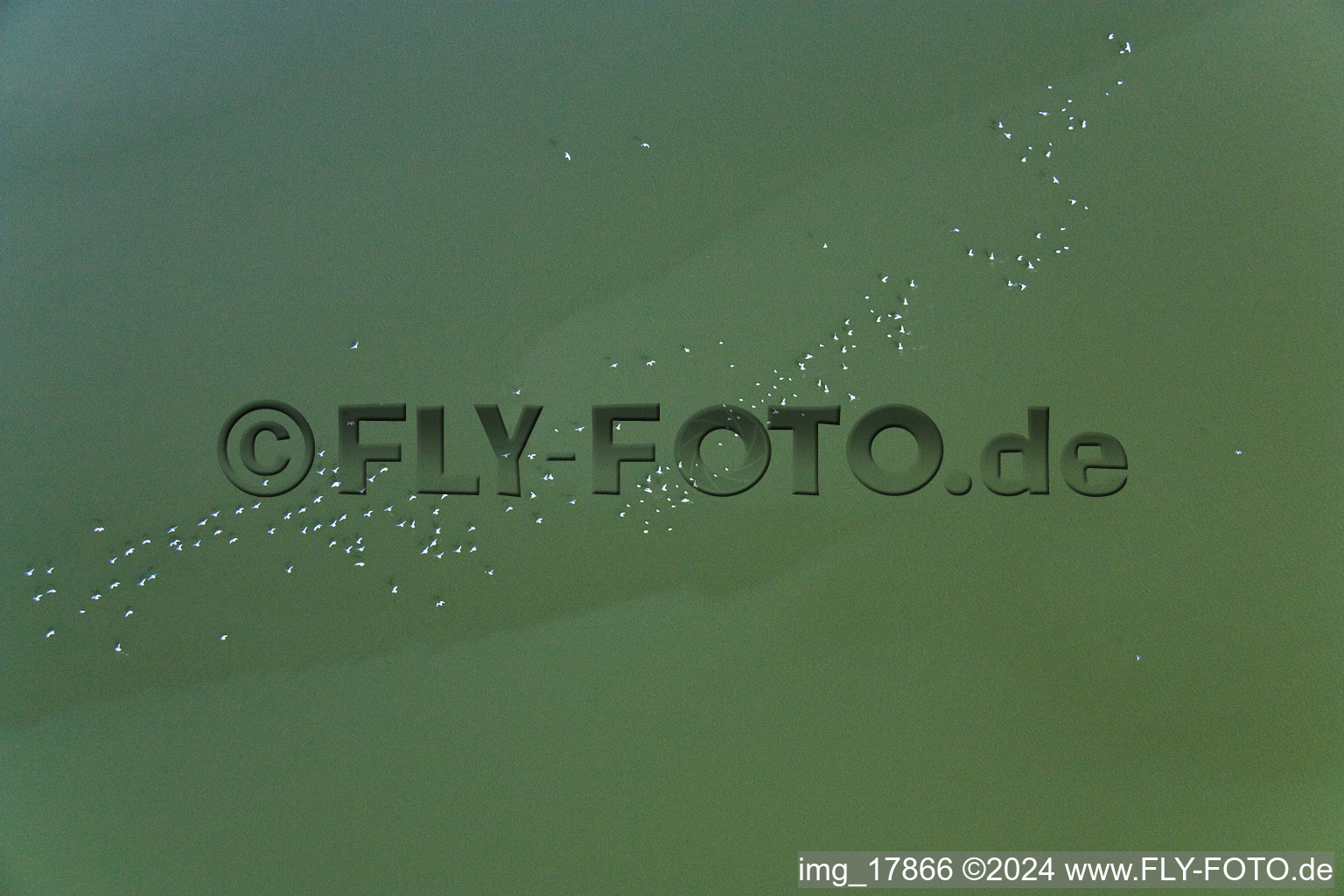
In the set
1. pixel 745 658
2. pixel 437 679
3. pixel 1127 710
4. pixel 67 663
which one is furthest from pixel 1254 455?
pixel 67 663

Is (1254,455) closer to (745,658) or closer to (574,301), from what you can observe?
(745,658)

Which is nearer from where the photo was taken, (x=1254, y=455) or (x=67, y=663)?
(x=1254, y=455)

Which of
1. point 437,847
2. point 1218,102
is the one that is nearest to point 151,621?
point 437,847

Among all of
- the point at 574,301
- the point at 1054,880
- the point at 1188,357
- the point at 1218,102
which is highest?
the point at 1218,102

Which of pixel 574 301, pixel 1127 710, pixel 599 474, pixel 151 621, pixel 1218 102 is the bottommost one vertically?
pixel 1127 710

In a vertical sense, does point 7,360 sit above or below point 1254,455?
above

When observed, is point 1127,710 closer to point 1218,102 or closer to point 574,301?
point 1218,102
